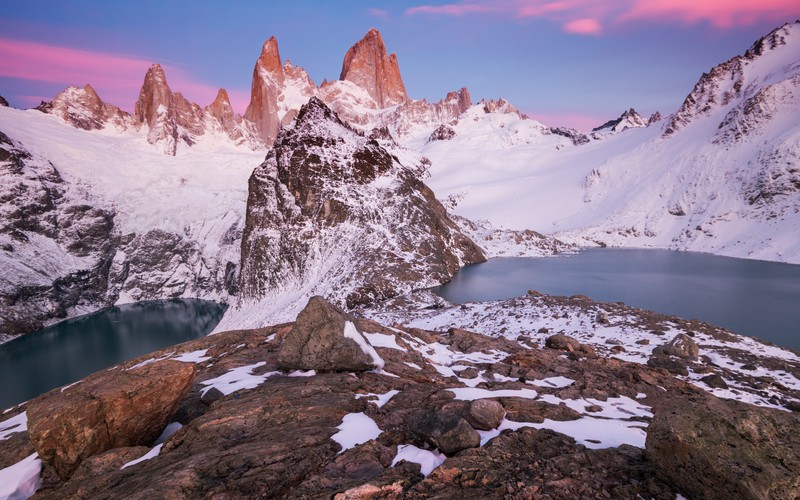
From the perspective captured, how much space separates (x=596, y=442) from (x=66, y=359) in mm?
86076

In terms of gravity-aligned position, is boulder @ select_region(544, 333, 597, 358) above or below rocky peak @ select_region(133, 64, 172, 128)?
below

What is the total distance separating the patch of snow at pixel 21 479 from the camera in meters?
7.96

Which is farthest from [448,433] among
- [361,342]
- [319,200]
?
[319,200]

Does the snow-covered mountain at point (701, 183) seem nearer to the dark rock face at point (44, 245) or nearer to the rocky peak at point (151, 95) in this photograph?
the dark rock face at point (44, 245)

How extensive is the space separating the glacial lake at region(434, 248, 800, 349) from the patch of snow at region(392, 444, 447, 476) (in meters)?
45.6

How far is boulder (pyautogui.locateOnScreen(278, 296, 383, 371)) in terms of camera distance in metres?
12.4

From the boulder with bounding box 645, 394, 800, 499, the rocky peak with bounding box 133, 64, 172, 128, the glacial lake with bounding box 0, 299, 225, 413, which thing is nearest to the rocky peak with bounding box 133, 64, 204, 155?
the rocky peak with bounding box 133, 64, 172, 128

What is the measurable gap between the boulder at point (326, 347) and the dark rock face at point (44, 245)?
108490mm

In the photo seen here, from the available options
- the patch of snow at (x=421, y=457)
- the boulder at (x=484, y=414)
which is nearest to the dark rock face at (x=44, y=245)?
the patch of snow at (x=421, y=457)

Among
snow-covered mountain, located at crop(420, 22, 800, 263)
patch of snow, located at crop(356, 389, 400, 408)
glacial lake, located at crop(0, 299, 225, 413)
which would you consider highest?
snow-covered mountain, located at crop(420, 22, 800, 263)

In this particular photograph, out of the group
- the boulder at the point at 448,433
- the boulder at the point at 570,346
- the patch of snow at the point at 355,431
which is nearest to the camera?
the boulder at the point at 448,433

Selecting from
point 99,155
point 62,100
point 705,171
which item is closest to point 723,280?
point 705,171

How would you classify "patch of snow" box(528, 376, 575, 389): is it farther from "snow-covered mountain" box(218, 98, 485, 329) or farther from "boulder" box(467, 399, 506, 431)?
"snow-covered mountain" box(218, 98, 485, 329)

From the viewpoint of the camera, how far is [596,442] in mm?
7609
